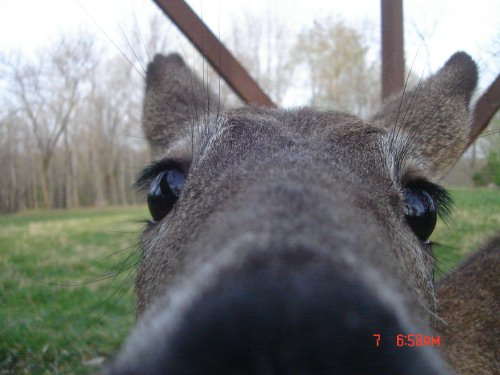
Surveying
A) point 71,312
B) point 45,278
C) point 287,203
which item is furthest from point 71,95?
point 287,203

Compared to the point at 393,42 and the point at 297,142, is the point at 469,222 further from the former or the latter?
the point at 297,142

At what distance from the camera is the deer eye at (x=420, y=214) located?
2.44 meters

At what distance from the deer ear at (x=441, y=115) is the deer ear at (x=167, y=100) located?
134 centimetres

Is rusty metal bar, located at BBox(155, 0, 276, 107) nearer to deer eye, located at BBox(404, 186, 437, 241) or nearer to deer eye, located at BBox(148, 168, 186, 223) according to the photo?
deer eye, located at BBox(148, 168, 186, 223)

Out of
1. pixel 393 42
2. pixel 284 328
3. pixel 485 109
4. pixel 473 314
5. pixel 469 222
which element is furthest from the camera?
pixel 469 222

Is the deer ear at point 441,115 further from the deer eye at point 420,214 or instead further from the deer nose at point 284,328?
the deer nose at point 284,328

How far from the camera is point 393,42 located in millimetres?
4133

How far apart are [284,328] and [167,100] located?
2.90 m

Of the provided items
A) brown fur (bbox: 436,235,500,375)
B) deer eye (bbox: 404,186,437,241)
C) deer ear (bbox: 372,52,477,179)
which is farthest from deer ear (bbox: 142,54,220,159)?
brown fur (bbox: 436,235,500,375)

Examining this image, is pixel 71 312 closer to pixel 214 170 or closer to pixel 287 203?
pixel 214 170

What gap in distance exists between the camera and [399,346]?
3.63ft

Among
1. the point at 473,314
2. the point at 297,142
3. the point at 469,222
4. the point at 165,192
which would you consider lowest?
the point at 473,314
